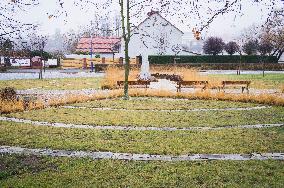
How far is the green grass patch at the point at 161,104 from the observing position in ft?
56.4

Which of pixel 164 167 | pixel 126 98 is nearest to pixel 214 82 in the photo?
pixel 126 98

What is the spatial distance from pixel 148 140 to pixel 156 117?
390 centimetres

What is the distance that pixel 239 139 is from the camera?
35.6 feet

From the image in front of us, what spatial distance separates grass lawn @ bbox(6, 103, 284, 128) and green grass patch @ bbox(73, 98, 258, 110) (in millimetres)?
1329

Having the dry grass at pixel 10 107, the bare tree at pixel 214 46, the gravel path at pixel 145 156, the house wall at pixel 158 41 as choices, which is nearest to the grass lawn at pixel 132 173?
the gravel path at pixel 145 156

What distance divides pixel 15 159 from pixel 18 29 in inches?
148

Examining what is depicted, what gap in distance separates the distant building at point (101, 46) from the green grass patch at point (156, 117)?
2266 inches

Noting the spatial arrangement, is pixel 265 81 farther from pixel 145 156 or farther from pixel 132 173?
pixel 132 173

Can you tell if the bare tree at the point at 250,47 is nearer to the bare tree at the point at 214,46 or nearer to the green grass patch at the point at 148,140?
the bare tree at the point at 214,46

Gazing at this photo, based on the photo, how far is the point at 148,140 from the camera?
1075 cm

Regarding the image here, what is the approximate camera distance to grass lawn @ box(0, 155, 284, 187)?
7.13 meters

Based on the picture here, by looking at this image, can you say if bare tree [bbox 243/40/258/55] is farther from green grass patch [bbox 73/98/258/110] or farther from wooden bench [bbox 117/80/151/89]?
green grass patch [bbox 73/98/258/110]

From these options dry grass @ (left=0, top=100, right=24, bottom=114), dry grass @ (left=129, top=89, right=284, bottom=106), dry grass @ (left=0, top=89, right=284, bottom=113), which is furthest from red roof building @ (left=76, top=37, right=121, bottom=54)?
dry grass @ (left=0, top=100, right=24, bottom=114)

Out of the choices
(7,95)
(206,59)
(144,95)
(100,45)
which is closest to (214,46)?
(206,59)
